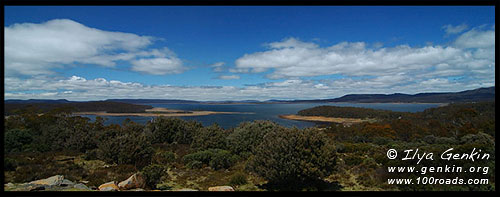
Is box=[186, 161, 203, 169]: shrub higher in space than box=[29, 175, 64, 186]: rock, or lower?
lower

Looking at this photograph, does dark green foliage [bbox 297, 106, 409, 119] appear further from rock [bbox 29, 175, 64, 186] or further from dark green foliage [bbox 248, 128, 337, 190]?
rock [bbox 29, 175, 64, 186]

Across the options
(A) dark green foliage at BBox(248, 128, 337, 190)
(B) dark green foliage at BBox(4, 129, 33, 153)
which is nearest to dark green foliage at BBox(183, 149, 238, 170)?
(A) dark green foliage at BBox(248, 128, 337, 190)

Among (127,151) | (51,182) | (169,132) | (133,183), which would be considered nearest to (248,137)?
(127,151)

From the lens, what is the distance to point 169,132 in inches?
799

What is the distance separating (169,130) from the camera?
20.4 m

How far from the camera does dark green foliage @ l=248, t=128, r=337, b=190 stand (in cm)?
596

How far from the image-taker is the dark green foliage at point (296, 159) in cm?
596

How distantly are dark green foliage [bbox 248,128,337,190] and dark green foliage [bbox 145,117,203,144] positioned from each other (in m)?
14.5

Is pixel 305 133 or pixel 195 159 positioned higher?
pixel 305 133

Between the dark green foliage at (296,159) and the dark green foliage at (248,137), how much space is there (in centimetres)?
662

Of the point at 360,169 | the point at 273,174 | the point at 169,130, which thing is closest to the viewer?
the point at 273,174
